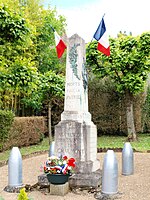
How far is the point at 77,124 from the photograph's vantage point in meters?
6.57

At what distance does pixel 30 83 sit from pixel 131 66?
616 centimetres

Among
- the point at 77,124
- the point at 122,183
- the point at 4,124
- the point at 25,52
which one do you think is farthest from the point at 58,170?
the point at 25,52

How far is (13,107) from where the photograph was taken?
15898mm

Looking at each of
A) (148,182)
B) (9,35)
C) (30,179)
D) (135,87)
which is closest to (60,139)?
(30,179)

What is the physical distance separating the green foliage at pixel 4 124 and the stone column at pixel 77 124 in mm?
4617

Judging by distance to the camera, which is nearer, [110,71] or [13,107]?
[110,71]

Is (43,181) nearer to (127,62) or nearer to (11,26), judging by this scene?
(11,26)

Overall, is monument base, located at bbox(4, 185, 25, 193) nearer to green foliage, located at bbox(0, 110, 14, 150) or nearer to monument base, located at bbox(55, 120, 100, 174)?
monument base, located at bbox(55, 120, 100, 174)

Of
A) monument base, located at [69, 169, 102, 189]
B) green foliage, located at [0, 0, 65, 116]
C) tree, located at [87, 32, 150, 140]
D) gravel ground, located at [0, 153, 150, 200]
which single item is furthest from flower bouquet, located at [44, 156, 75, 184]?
tree, located at [87, 32, 150, 140]

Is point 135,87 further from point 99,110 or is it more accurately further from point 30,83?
point 30,83

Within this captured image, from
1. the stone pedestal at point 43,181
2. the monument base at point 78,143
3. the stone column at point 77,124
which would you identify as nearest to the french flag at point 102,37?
the stone column at point 77,124

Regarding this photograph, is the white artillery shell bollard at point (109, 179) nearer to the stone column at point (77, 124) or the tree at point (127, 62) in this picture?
the stone column at point (77, 124)

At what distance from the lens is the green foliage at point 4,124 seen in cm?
1086

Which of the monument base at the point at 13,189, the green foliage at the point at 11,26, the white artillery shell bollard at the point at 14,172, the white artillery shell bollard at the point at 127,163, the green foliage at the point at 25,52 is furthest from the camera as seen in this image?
the green foliage at the point at 25,52
